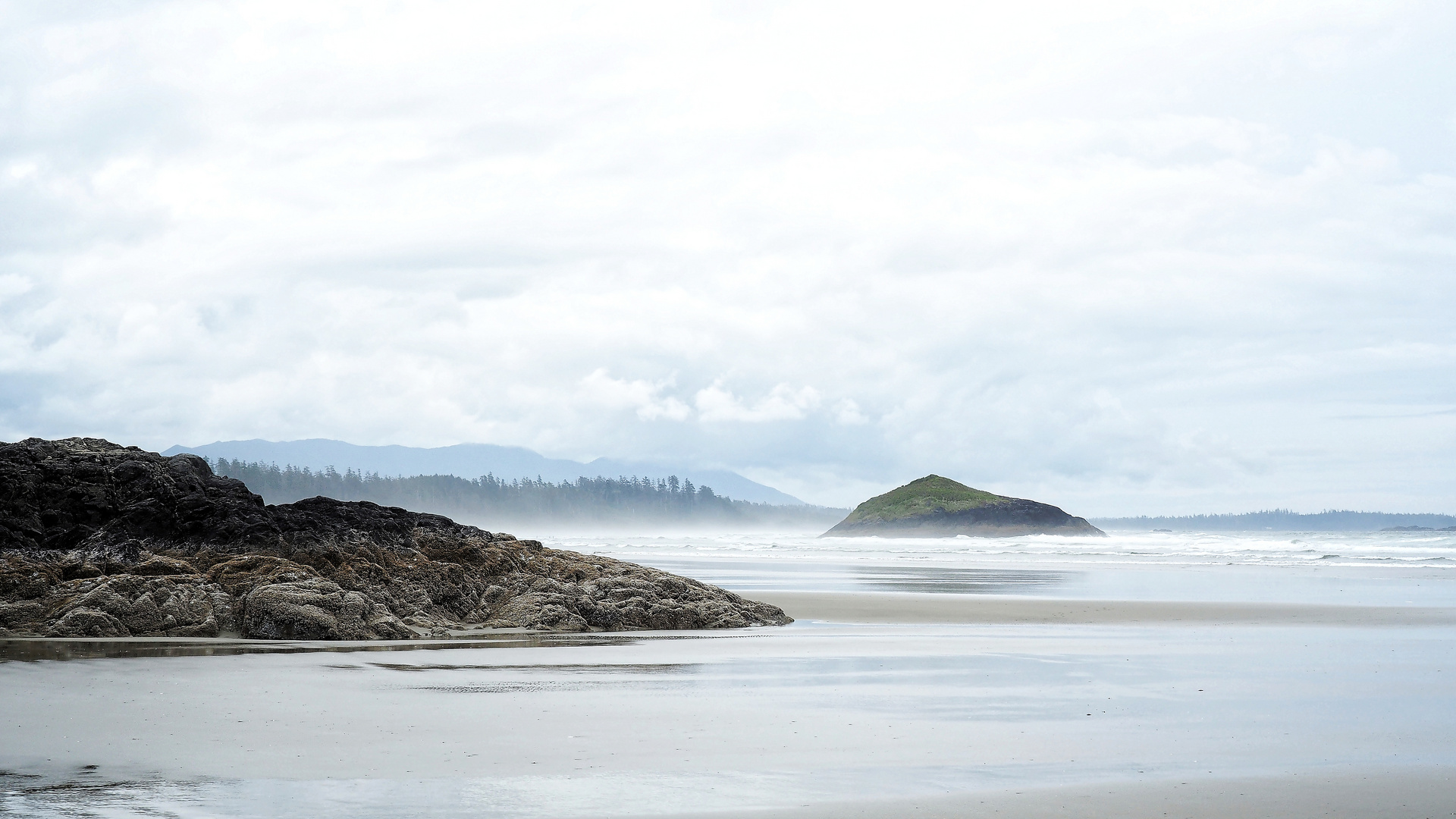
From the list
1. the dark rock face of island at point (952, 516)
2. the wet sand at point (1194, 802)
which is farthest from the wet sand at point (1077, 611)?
the dark rock face of island at point (952, 516)

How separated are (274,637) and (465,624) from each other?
327 centimetres

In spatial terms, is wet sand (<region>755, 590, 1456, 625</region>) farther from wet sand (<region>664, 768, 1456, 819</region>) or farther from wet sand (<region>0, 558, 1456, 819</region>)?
wet sand (<region>664, 768, 1456, 819</region>)

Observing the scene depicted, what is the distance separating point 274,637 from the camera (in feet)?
53.7

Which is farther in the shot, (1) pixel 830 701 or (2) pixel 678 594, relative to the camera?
(2) pixel 678 594

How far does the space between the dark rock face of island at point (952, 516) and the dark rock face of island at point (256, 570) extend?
10569cm

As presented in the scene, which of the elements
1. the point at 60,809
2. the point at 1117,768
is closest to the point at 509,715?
the point at 60,809

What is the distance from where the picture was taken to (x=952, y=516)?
134m

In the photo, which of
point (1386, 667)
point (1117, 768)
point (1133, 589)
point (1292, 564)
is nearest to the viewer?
point (1117, 768)

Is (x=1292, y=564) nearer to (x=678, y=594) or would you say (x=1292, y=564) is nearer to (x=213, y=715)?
(x=678, y=594)

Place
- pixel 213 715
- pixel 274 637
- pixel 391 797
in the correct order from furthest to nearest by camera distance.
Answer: pixel 274 637 < pixel 213 715 < pixel 391 797

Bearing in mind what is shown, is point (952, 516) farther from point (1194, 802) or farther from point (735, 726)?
point (1194, 802)

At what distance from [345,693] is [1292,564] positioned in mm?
42583

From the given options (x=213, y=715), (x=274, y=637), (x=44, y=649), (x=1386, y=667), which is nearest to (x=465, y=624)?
(x=274, y=637)

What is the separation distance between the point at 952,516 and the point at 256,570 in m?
121
